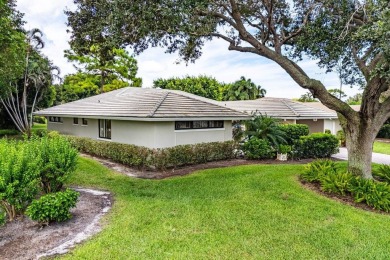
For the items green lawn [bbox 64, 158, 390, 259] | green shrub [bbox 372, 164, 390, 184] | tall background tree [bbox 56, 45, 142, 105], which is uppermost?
tall background tree [bbox 56, 45, 142, 105]

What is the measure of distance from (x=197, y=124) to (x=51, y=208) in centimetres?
982

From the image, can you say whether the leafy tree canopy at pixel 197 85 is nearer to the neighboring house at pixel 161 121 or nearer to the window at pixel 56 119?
the window at pixel 56 119

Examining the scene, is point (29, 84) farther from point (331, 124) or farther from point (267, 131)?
point (331, 124)

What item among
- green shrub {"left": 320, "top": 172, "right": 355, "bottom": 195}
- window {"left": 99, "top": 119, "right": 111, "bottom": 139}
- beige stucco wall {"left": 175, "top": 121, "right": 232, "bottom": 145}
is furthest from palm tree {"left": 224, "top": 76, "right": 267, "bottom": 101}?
green shrub {"left": 320, "top": 172, "right": 355, "bottom": 195}

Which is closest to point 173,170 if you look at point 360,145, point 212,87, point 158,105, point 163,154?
point 163,154

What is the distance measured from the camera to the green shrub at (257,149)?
1547 centimetres

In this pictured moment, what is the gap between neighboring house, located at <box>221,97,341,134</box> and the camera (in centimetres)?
2312

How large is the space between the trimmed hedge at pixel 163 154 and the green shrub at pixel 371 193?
7233mm

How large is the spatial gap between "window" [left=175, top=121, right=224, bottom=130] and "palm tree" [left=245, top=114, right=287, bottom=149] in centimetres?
187

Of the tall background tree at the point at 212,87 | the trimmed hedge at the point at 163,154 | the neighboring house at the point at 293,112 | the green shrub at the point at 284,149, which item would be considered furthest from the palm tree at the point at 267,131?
the tall background tree at the point at 212,87

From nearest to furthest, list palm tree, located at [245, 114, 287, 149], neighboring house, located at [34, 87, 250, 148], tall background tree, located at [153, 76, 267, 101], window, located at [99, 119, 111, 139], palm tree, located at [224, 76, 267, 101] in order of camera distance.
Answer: neighboring house, located at [34, 87, 250, 148] → palm tree, located at [245, 114, 287, 149] → window, located at [99, 119, 111, 139] → tall background tree, located at [153, 76, 267, 101] → palm tree, located at [224, 76, 267, 101]

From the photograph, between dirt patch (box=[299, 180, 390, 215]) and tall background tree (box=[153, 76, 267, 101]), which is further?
tall background tree (box=[153, 76, 267, 101])

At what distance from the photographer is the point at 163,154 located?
1292 cm

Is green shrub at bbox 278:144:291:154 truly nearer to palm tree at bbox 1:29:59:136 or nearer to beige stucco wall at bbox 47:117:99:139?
beige stucco wall at bbox 47:117:99:139
